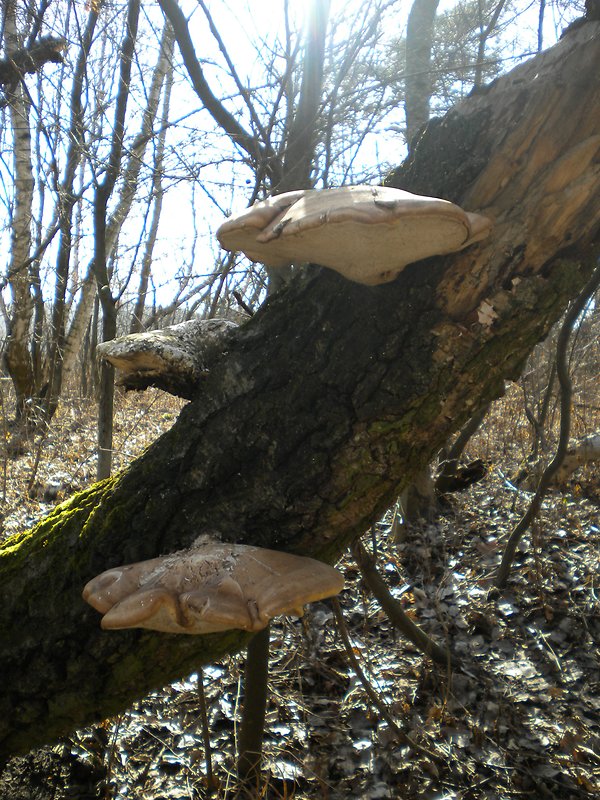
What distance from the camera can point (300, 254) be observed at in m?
1.78

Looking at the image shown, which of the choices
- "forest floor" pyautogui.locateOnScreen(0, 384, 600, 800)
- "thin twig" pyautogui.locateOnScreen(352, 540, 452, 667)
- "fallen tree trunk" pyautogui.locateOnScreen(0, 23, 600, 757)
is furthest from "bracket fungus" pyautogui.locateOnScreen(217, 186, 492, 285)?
"forest floor" pyautogui.locateOnScreen(0, 384, 600, 800)

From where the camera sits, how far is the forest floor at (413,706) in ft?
8.76

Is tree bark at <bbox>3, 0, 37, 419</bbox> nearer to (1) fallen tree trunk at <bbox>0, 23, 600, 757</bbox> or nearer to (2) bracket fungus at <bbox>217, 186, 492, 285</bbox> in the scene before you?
(1) fallen tree trunk at <bbox>0, 23, 600, 757</bbox>

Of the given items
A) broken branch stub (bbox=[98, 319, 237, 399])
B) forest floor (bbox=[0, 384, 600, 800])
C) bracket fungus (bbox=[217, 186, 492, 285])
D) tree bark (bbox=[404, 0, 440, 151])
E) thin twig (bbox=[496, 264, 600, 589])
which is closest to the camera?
bracket fungus (bbox=[217, 186, 492, 285])

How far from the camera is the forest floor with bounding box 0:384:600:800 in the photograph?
8.76ft

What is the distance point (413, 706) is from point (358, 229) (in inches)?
114

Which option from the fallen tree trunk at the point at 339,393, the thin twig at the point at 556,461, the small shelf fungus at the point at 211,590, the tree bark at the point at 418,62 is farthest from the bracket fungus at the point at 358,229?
the tree bark at the point at 418,62

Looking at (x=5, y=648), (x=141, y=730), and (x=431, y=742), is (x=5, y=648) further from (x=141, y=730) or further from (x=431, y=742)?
(x=431, y=742)

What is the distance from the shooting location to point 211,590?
1426 mm

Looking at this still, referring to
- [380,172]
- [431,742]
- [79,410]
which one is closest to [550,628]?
[431,742]

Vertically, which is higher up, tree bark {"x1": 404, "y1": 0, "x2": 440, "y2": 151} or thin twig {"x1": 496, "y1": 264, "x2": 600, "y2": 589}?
tree bark {"x1": 404, "y1": 0, "x2": 440, "y2": 151}

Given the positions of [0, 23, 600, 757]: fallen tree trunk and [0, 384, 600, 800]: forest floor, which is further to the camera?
[0, 384, 600, 800]: forest floor

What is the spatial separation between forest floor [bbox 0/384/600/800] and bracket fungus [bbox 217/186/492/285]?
192 centimetres

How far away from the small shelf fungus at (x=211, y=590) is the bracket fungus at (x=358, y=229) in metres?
0.91
